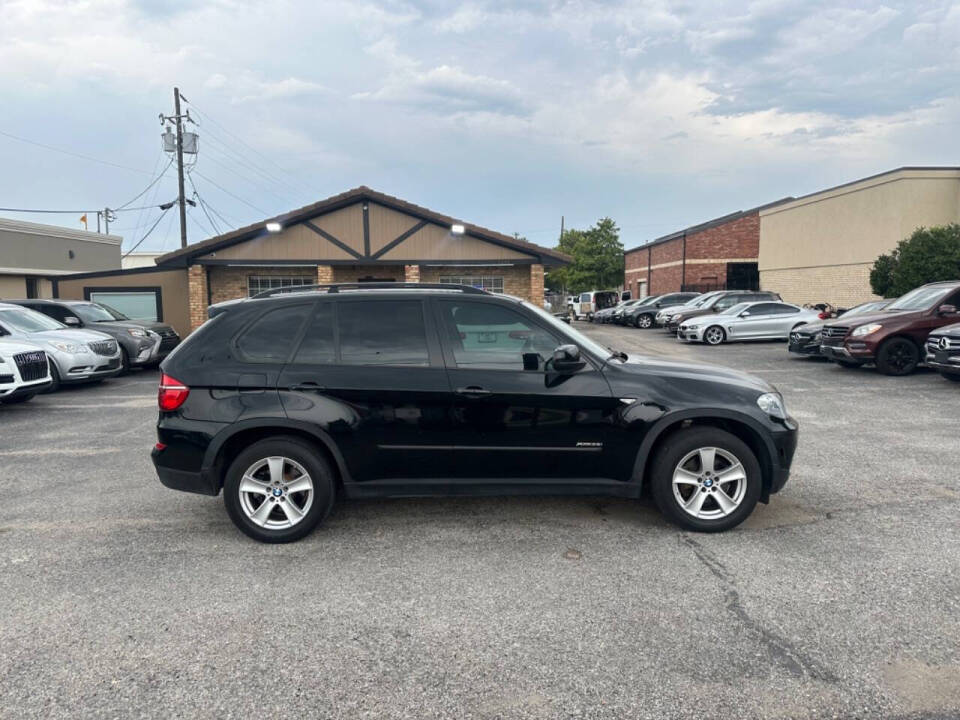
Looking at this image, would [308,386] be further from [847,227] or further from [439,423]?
[847,227]

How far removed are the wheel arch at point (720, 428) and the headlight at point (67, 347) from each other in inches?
432

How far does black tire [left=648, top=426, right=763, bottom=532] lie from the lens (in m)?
4.18

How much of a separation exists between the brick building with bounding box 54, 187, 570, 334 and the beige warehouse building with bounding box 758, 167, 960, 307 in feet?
42.9

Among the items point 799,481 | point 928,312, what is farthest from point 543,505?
point 928,312

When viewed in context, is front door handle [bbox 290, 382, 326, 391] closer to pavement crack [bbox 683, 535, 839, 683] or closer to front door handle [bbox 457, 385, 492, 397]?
front door handle [bbox 457, 385, 492, 397]

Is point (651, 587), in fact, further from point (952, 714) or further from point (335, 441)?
point (335, 441)

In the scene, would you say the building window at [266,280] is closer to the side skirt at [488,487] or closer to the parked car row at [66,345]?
the parked car row at [66,345]

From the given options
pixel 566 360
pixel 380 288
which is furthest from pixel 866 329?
pixel 380 288

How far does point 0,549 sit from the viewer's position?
4.18 metres

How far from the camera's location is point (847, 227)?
25.8 meters

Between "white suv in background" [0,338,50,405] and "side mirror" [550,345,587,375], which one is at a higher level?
"side mirror" [550,345,587,375]

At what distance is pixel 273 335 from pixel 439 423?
128 cm

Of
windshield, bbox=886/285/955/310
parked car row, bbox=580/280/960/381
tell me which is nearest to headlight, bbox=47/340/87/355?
parked car row, bbox=580/280/960/381

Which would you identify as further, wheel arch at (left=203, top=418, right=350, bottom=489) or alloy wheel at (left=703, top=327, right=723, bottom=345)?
alloy wheel at (left=703, top=327, right=723, bottom=345)
